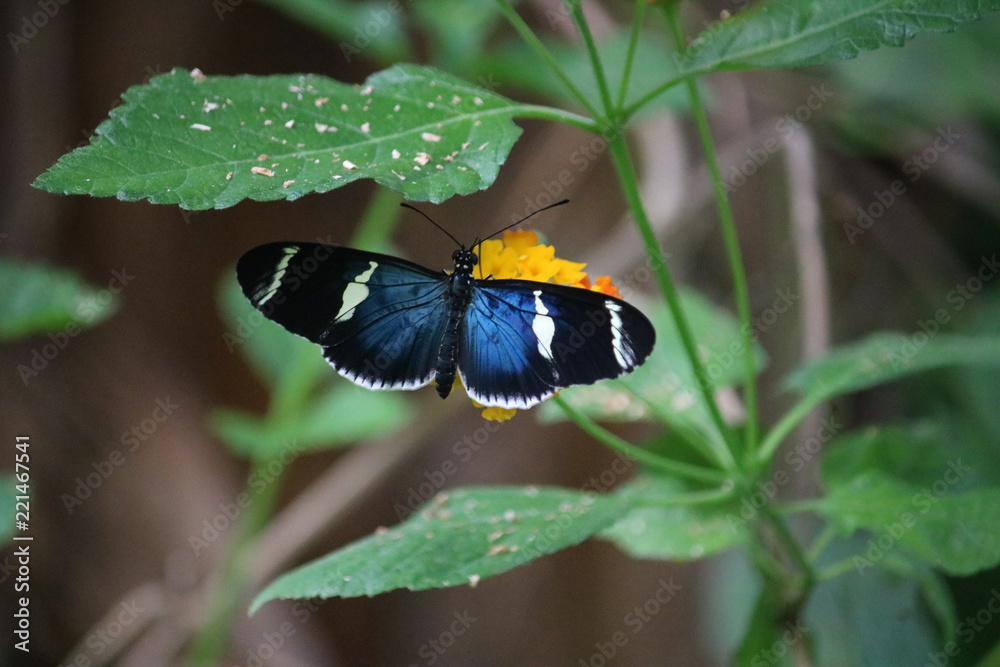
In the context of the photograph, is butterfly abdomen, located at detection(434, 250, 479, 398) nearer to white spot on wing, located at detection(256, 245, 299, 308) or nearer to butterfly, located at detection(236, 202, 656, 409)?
butterfly, located at detection(236, 202, 656, 409)

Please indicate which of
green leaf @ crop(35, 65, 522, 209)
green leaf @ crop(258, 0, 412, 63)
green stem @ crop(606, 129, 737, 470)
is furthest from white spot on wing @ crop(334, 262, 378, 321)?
green leaf @ crop(258, 0, 412, 63)

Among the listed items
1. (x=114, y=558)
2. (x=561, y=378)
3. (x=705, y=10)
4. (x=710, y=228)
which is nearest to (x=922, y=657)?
(x=561, y=378)

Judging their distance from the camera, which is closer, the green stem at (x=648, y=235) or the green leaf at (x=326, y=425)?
the green stem at (x=648, y=235)

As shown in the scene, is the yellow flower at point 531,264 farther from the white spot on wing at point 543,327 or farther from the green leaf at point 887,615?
the green leaf at point 887,615

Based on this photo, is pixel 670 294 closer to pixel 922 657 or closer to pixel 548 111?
pixel 548 111

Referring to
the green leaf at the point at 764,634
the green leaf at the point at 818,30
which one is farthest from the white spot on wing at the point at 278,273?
the green leaf at the point at 764,634

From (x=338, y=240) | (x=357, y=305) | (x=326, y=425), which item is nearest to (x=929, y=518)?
(x=357, y=305)
